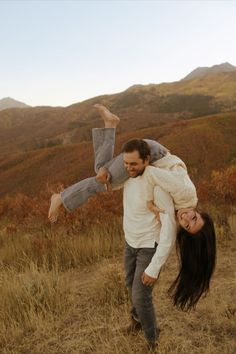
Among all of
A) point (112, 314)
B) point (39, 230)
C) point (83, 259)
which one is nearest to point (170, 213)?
point (112, 314)

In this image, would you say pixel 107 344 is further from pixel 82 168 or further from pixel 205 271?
pixel 82 168

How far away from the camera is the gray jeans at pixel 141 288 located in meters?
3.40

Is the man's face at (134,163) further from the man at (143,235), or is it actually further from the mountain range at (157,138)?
the mountain range at (157,138)

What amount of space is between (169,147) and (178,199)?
12260 millimetres

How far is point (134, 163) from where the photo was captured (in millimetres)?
3188

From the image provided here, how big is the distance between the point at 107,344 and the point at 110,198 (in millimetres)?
5506

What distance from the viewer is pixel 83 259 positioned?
689cm

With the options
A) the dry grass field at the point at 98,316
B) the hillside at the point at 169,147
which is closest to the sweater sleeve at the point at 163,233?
the dry grass field at the point at 98,316

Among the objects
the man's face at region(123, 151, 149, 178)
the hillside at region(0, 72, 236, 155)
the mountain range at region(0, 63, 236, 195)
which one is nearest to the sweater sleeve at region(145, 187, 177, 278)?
the man's face at region(123, 151, 149, 178)

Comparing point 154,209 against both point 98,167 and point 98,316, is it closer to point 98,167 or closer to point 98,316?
point 98,167

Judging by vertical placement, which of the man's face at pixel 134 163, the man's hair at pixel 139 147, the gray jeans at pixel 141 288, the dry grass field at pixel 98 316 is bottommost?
the dry grass field at pixel 98 316

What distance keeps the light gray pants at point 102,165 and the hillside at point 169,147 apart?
9.04 meters

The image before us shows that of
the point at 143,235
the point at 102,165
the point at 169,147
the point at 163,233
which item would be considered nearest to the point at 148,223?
the point at 143,235

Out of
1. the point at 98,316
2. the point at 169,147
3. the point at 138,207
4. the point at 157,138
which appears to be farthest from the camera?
the point at 157,138
